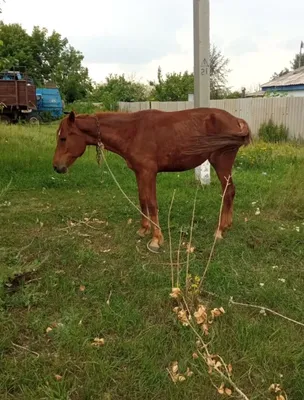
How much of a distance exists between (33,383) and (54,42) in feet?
148

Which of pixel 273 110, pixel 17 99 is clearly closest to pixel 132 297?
pixel 273 110

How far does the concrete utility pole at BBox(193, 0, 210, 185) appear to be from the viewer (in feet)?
22.0

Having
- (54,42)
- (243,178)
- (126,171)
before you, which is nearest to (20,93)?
(126,171)

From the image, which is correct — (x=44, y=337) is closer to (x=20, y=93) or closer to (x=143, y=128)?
(x=143, y=128)

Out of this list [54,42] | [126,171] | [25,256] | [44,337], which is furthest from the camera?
[54,42]

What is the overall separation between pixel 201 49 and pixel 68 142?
331cm

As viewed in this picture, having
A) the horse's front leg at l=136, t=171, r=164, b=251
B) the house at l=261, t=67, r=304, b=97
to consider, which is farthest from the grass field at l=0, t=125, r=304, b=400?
the house at l=261, t=67, r=304, b=97

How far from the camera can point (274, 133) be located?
1473 centimetres

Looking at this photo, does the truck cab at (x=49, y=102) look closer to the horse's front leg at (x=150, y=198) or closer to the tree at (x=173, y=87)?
the tree at (x=173, y=87)

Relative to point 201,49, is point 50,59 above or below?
above

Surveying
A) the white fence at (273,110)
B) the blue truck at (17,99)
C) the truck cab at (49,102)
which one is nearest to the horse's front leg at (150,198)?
the white fence at (273,110)

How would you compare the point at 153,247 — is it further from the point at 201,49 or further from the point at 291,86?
the point at 291,86

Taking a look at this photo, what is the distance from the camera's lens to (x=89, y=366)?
2.61 m

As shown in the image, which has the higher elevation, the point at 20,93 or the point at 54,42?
the point at 54,42
